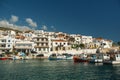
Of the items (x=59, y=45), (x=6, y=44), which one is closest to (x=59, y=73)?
(x=6, y=44)

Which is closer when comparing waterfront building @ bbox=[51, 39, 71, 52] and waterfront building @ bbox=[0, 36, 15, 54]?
waterfront building @ bbox=[0, 36, 15, 54]

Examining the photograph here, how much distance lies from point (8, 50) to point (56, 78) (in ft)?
195

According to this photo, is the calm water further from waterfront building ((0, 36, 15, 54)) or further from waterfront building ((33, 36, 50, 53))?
waterfront building ((33, 36, 50, 53))

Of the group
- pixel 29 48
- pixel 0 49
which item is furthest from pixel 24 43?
pixel 0 49

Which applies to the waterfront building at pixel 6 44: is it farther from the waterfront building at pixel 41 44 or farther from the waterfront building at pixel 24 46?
the waterfront building at pixel 41 44

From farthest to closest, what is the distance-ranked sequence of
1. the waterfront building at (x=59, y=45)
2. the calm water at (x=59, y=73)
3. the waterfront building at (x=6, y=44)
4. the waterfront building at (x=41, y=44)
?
the waterfront building at (x=59, y=45) < the waterfront building at (x=41, y=44) < the waterfront building at (x=6, y=44) < the calm water at (x=59, y=73)

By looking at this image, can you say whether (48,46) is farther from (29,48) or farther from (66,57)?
(66,57)

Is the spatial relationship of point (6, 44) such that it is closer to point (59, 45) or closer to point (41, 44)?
point (41, 44)

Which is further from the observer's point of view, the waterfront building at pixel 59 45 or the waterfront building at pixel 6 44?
the waterfront building at pixel 59 45

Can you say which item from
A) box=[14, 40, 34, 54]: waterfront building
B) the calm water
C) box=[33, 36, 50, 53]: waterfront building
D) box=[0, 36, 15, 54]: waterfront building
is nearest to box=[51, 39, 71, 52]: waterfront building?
box=[33, 36, 50, 53]: waterfront building

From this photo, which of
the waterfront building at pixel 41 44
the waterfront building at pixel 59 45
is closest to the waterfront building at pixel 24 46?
the waterfront building at pixel 41 44

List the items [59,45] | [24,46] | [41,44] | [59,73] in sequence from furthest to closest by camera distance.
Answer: [59,45] → [41,44] → [24,46] → [59,73]

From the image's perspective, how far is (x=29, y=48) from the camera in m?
85.6

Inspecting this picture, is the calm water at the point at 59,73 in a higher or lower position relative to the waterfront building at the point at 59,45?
lower
